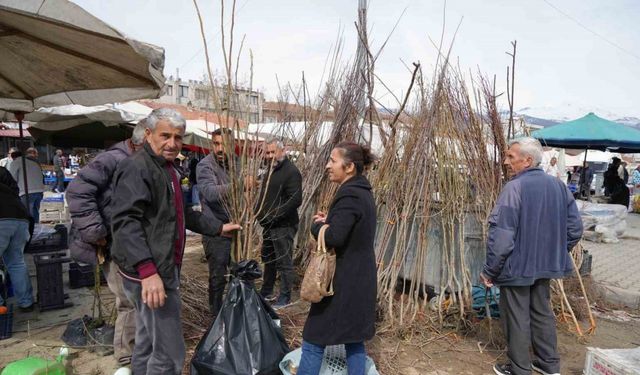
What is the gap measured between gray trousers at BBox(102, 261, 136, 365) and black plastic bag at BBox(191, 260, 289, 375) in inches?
28.0

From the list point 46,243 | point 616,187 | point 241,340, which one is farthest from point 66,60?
point 616,187

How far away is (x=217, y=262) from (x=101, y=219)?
3.16 ft

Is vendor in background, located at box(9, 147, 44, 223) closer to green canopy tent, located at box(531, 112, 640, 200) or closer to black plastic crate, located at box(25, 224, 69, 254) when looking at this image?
black plastic crate, located at box(25, 224, 69, 254)

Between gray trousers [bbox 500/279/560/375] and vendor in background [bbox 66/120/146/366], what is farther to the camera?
gray trousers [bbox 500/279/560/375]

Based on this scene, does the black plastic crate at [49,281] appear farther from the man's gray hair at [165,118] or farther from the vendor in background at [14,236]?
the man's gray hair at [165,118]

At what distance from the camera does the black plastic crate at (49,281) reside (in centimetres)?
343

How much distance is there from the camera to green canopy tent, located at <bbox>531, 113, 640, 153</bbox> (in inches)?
318

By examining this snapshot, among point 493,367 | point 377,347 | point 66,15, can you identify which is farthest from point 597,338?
point 66,15

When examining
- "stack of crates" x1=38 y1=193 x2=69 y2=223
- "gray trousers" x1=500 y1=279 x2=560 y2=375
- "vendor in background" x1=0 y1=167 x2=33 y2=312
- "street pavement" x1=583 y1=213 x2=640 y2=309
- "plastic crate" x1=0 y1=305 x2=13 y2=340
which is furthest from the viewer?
"stack of crates" x1=38 y1=193 x2=69 y2=223

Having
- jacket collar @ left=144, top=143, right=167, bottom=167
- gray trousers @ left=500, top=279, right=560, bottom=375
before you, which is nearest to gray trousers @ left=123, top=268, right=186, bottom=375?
jacket collar @ left=144, top=143, right=167, bottom=167

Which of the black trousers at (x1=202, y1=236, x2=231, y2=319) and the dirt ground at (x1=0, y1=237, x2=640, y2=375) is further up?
the black trousers at (x1=202, y1=236, x2=231, y2=319)

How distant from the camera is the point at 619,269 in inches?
215

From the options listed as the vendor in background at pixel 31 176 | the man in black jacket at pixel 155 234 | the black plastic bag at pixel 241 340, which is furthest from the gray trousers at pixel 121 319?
the vendor in background at pixel 31 176

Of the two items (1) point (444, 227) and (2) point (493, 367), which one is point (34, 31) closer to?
(1) point (444, 227)
